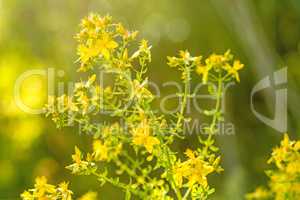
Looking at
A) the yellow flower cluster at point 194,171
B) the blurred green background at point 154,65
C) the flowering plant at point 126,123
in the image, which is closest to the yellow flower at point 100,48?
the flowering plant at point 126,123

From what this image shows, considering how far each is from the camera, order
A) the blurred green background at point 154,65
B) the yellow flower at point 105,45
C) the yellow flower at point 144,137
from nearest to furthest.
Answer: the yellow flower at point 144,137
the yellow flower at point 105,45
the blurred green background at point 154,65

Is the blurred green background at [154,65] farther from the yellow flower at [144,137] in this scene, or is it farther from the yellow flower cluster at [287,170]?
the yellow flower at [144,137]

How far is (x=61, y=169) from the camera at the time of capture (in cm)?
487

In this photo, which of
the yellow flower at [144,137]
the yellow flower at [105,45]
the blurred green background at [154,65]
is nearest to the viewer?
the yellow flower at [144,137]

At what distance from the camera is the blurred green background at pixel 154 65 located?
181 inches

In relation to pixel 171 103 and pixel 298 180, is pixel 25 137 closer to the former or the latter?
pixel 171 103

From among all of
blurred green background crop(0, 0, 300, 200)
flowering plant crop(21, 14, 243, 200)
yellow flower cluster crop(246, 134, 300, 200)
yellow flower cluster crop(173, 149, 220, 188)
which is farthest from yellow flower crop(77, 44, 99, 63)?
blurred green background crop(0, 0, 300, 200)

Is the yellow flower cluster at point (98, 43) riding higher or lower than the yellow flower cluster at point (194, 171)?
higher

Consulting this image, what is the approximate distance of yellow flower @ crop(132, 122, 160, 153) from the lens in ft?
5.34

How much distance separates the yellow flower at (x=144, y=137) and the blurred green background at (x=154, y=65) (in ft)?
9.26

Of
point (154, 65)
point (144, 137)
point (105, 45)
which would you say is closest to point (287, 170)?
point (144, 137)

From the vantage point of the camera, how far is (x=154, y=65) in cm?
497

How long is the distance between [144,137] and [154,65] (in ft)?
11.0

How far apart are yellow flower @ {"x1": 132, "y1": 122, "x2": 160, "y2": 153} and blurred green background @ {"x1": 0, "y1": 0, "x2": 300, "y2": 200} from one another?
2.82 metres
